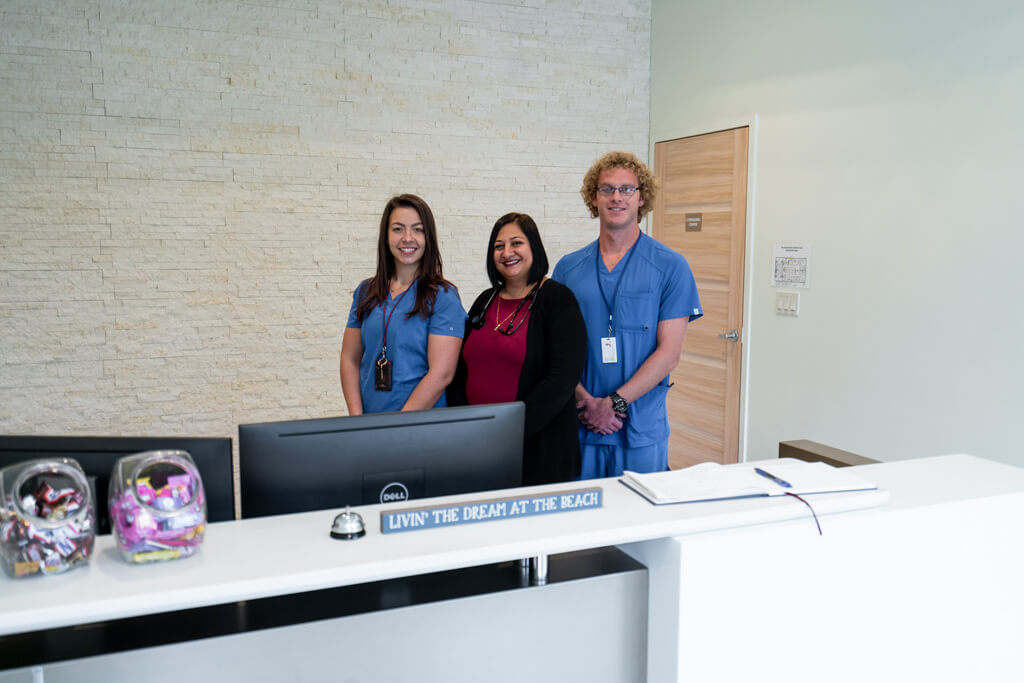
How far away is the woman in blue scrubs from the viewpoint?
2.41 m

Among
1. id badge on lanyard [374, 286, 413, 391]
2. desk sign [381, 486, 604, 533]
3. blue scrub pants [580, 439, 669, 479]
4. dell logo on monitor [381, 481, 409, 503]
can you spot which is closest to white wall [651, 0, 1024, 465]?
blue scrub pants [580, 439, 669, 479]

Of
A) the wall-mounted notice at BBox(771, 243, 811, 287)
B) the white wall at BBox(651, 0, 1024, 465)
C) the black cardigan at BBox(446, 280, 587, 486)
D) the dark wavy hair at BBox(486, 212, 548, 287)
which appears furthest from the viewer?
the wall-mounted notice at BBox(771, 243, 811, 287)

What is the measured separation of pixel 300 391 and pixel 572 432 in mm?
2379

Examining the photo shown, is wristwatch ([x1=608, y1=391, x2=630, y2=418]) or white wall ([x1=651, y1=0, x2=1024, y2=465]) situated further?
white wall ([x1=651, y1=0, x2=1024, y2=465])

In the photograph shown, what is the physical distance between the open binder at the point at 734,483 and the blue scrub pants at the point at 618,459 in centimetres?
107

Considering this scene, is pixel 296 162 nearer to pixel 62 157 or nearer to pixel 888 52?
pixel 62 157

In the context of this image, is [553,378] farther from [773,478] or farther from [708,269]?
[708,269]

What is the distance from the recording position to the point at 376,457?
135 cm

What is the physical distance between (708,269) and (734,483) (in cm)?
320

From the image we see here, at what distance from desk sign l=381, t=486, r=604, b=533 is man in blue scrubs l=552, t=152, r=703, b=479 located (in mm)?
1271

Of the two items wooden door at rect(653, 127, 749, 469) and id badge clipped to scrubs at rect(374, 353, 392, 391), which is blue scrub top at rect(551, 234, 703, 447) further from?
wooden door at rect(653, 127, 749, 469)

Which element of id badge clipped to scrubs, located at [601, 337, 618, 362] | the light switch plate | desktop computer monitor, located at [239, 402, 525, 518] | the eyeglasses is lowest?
desktop computer monitor, located at [239, 402, 525, 518]

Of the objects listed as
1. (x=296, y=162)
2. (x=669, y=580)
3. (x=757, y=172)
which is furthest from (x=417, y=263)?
(x=757, y=172)

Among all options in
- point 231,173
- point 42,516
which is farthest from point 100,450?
point 231,173
